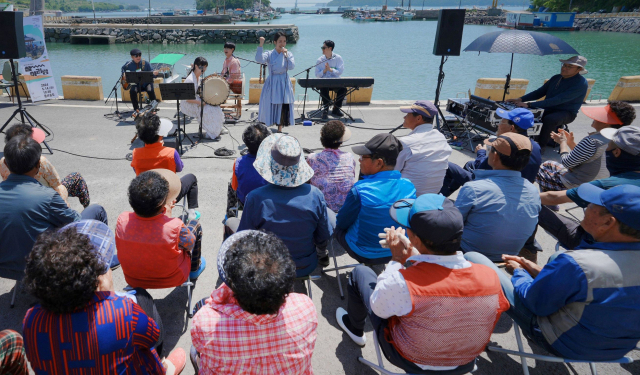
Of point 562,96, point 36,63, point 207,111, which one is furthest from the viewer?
point 36,63

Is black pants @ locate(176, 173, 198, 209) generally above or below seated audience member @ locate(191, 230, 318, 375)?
below

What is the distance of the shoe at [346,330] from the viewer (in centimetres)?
274

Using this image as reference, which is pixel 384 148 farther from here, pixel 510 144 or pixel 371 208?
pixel 510 144

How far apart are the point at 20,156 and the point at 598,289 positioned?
12.3ft

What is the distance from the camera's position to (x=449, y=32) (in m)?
7.35

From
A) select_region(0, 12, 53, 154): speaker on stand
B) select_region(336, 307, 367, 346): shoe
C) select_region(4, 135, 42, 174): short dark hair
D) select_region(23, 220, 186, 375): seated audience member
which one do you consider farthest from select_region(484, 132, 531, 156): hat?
select_region(0, 12, 53, 154): speaker on stand

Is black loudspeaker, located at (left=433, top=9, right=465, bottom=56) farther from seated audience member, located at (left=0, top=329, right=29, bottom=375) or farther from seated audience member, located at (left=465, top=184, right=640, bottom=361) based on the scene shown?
seated audience member, located at (left=0, top=329, right=29, bottom=375)

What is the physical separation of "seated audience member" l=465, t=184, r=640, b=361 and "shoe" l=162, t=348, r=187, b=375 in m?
2.13

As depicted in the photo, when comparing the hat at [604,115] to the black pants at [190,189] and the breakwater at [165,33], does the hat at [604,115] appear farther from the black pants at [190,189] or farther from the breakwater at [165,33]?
the breakwater at [165,33]

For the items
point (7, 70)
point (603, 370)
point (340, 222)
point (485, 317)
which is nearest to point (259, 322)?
point (485, 317)

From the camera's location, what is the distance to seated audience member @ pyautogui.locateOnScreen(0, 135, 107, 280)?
261cm

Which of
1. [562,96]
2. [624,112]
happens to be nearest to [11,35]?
[624,112]

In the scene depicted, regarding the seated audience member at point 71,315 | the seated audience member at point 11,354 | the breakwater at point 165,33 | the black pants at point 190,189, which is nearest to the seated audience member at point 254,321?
the seated audience member at point 71,315

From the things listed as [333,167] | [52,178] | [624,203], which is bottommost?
[52,178]
